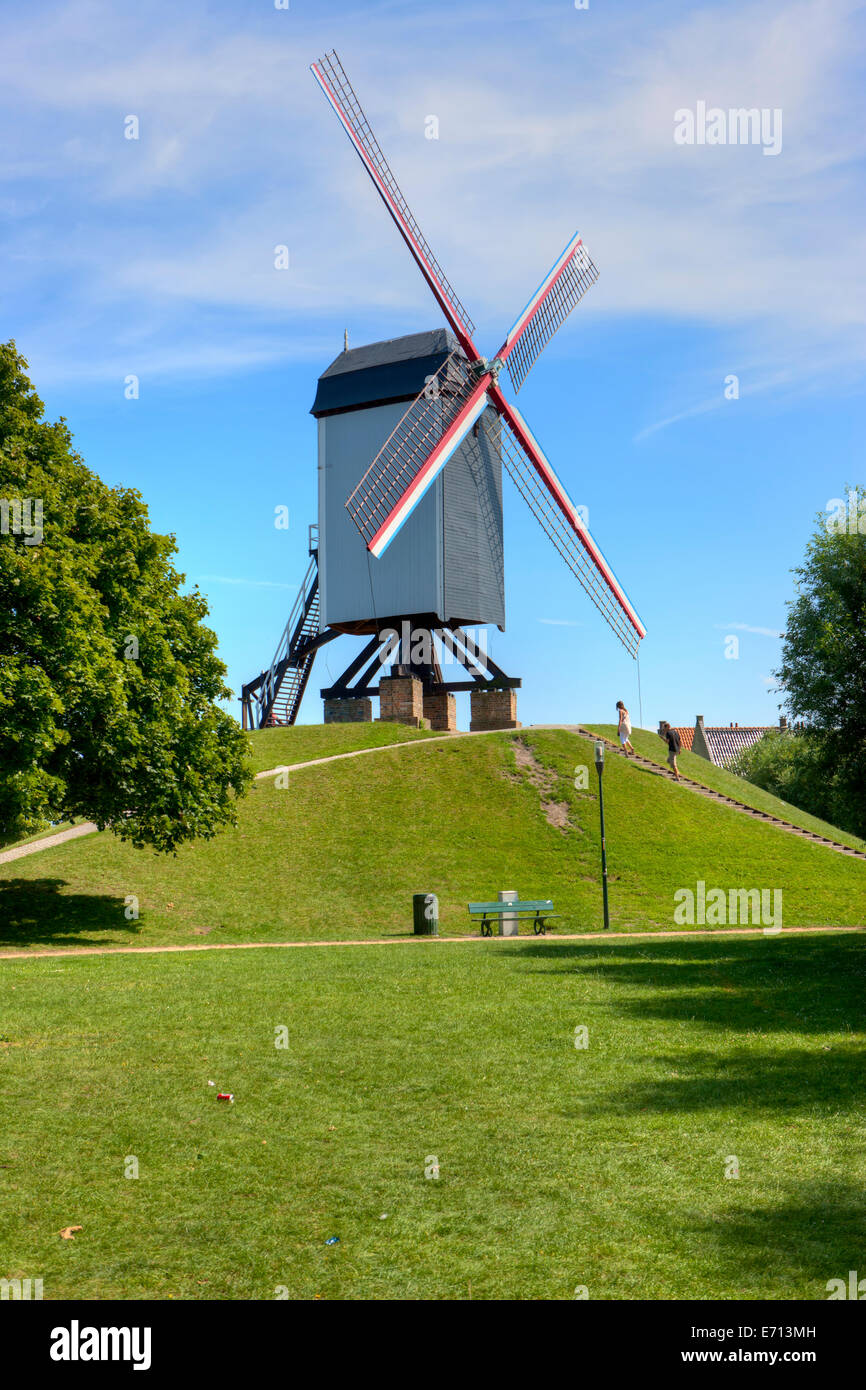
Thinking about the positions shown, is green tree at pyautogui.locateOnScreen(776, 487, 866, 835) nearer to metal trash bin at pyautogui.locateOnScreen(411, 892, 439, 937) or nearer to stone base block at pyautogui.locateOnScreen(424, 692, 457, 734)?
metal trash bin at pyautogui.locateOnScreen(411, 892, 439, 937)

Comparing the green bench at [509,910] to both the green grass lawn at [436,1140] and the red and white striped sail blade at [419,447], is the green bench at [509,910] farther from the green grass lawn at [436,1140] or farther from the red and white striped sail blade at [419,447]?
the red and white striped sail blade at [419,447]

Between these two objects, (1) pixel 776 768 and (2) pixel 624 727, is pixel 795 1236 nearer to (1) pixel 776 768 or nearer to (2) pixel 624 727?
(2) pixel 624 727

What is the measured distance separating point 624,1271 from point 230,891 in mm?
27143

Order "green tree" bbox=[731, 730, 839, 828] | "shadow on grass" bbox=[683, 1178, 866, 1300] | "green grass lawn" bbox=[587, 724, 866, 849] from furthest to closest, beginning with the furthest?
1. "green tree" bbox=[731, 730, 839, 828]
2. "green grass lawn" bbox=[587, 724, 866, 849]
3. "shadow on grass" bbox=[683, 1178, 866, 1300]

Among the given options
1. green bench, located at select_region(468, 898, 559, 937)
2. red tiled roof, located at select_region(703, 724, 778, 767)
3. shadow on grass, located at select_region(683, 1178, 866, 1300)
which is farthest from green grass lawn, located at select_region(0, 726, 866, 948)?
red tiled roof, located at select_region(703, 724, 778, 767)

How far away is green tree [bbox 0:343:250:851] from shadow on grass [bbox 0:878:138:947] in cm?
245

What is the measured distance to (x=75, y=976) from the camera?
19016mm

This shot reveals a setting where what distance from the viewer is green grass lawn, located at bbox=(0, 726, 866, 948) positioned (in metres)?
30.5

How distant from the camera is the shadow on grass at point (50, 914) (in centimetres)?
2747

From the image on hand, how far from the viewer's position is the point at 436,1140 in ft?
31.0

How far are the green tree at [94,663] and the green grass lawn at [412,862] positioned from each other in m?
2.83

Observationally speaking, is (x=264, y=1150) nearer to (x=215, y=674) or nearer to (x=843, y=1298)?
(x=843, y=1298)
